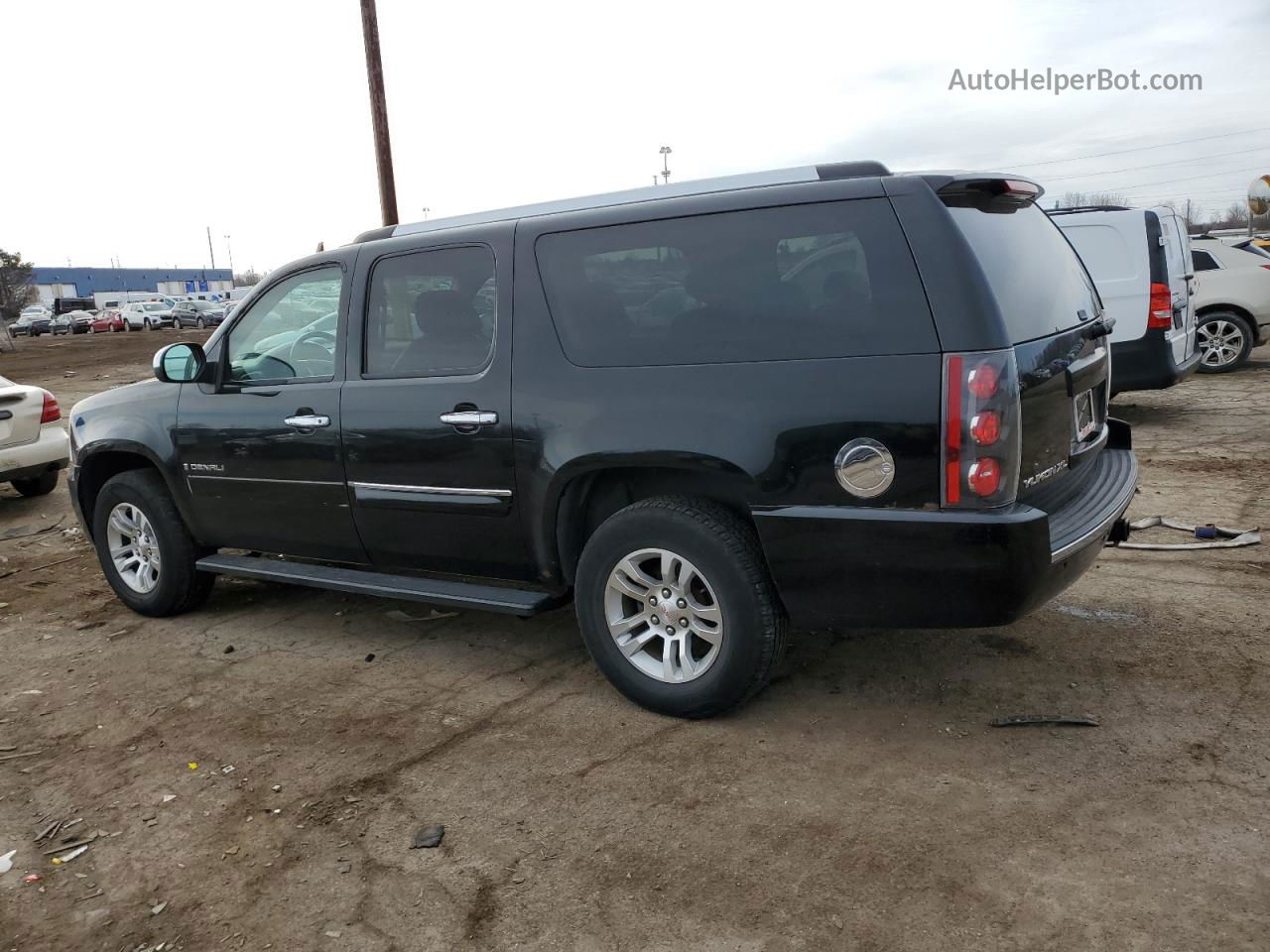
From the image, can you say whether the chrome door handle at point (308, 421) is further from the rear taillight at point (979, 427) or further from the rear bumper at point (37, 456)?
the rear bumper at point (37, 456)

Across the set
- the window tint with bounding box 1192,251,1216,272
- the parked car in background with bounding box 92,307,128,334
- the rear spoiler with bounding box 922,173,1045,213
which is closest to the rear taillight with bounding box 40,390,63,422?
the rear spoiler with bounding box 922,173,1045,213

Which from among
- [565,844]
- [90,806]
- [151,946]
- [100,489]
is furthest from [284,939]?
[100,489]

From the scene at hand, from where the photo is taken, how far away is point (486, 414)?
13.4ft

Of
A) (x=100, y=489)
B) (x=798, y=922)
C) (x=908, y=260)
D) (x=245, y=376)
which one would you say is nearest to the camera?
(x=798, y=922)

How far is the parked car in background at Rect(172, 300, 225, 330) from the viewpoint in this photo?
49312 mm

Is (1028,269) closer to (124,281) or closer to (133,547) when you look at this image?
(133,547)

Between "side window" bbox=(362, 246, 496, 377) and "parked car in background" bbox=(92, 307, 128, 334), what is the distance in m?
52.0

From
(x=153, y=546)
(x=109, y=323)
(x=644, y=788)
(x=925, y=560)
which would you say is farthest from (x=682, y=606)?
(x=109, y=323)

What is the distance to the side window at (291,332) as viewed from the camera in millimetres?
4734

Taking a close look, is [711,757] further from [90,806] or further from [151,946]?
[90,806]

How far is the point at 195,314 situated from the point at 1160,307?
48637 mm

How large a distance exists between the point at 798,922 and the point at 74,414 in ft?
16.4

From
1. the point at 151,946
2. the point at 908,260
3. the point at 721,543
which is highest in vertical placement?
the point at 908,260

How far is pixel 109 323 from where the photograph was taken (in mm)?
51281
